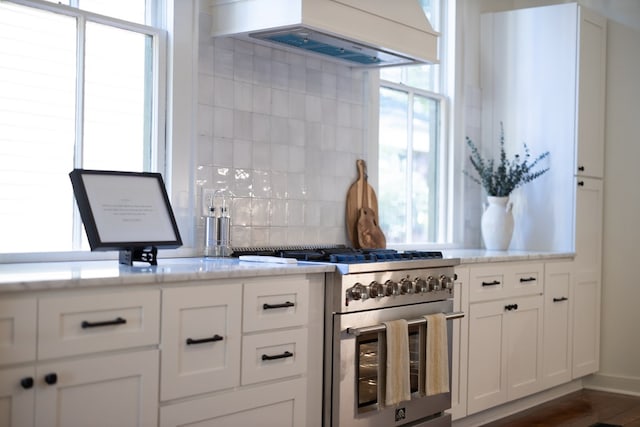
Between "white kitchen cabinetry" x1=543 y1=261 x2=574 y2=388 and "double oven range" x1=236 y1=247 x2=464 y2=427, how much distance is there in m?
1.16

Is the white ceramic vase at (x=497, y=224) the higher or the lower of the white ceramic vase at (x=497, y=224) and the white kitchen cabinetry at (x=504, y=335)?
the higher

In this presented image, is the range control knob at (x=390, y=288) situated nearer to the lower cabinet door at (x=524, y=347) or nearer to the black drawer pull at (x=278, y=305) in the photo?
the black drawer pull at (x=278, y=305)

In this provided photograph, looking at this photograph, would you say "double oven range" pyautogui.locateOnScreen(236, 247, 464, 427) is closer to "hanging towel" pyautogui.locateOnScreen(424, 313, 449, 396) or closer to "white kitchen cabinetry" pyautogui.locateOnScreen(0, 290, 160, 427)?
"hanging towel" pyautogui.locateOnScreen(424, 313, 449, 396)

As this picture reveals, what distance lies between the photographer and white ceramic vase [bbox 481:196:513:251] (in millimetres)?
4887

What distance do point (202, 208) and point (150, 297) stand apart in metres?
1.07

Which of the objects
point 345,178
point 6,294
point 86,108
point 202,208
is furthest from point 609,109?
point 6,294

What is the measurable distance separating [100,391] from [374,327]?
1234mm

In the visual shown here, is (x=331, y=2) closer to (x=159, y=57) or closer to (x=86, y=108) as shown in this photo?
(x=159, y=57)

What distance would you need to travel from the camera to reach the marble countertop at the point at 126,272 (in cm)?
222

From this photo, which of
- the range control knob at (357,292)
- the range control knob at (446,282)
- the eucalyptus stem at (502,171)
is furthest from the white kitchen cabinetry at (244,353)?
the eucalyptus stem at (502,171)

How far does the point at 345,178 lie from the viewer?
14.0 ft

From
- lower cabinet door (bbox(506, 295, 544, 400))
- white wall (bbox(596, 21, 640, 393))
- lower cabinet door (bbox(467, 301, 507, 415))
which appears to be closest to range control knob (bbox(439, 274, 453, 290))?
lower cabinet door (bbox(467, 301, 507, 415))

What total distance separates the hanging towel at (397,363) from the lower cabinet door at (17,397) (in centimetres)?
153

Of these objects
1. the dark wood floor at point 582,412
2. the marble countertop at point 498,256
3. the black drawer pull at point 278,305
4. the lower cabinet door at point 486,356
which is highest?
the marble countertop at point 498,256
